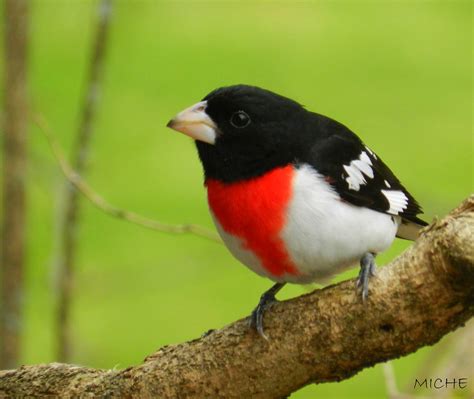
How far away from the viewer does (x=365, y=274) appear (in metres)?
2.82

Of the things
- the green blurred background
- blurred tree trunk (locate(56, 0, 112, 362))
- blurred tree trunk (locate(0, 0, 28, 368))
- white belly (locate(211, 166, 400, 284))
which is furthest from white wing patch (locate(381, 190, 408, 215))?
the green blurred background

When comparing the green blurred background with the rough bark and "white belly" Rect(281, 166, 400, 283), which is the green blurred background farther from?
"white belly" Rect(281, 166, 400, 283)

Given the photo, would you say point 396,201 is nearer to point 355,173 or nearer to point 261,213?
point 355,173

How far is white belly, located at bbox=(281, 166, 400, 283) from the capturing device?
3.09 m

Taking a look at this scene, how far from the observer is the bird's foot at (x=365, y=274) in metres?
2.75

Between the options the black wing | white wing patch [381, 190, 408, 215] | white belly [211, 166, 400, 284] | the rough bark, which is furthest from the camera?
white wing patch [381, 190, 408, 215]

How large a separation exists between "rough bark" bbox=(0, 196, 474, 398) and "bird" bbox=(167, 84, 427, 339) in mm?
119

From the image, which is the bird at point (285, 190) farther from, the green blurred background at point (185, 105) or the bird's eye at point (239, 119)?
the green blurred background at point (185, 105)

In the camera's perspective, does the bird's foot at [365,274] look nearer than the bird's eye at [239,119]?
Yes

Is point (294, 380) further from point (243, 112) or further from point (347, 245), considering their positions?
point (243, 112)

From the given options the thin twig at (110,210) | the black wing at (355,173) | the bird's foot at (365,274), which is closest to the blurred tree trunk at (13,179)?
the thin twig at (110,210)

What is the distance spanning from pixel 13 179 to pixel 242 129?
1408 millimetres

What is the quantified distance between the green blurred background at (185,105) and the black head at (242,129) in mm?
2457

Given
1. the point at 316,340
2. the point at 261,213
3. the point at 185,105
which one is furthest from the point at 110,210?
the point at 185,105
